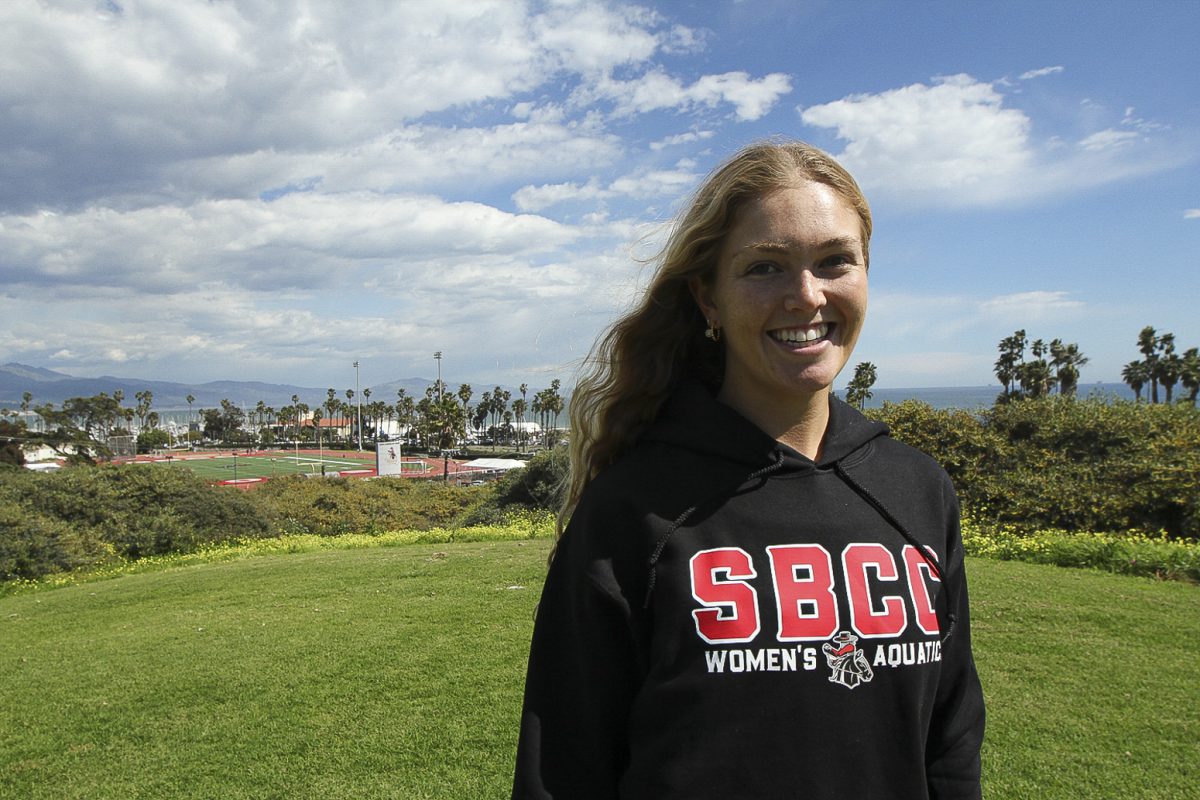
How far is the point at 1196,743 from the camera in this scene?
4.65 metres

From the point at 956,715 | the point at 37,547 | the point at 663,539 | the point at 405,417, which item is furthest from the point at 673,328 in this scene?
the point at 405,417

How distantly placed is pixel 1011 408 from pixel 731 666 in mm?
14511

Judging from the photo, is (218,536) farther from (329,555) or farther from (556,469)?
(556,469)

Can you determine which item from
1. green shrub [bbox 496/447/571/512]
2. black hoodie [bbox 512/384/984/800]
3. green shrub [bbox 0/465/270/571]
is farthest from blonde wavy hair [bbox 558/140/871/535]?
green shrub [bbox 496/447/571/512]

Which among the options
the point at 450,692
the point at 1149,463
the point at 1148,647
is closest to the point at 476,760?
the point at 450,692

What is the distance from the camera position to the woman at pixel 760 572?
5.04 ft

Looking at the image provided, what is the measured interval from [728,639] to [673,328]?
31.8 inches

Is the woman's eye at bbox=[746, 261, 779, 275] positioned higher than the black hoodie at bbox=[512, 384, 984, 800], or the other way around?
the woman's eye at bbox=[746, 261, 779, 275]

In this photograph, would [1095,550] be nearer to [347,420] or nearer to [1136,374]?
[1136,374]

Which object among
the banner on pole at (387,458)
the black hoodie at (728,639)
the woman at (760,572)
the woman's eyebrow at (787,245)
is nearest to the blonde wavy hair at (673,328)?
the woman at (760,572)

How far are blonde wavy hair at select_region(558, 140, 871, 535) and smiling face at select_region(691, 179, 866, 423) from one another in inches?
1.8

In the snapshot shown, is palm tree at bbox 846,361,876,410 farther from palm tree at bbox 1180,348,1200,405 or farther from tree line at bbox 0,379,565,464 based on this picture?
tree line at bbox 0,379,565,464

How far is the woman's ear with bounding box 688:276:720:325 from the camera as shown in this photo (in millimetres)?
1888

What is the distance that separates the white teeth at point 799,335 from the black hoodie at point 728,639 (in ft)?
0.68
